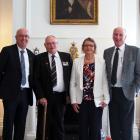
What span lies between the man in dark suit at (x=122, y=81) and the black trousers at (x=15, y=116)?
3.22 feet

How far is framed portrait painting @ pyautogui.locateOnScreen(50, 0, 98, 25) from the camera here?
17.2 feet

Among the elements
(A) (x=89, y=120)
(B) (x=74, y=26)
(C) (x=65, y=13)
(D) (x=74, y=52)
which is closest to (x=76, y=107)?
(A) (x=89, y=120)

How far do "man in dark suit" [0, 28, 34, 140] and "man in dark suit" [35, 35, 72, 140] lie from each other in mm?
138

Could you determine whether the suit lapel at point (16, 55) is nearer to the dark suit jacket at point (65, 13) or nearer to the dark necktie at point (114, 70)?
the dark necktie at point (114, 70)

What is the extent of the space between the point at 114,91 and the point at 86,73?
43cm

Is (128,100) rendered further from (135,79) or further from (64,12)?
(64,12)

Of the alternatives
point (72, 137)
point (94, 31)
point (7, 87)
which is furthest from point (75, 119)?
point (7, 87)

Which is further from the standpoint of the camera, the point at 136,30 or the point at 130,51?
the point at 136,30

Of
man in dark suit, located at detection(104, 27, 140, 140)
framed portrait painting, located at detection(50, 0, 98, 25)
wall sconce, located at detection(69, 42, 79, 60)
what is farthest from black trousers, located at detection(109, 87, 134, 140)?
framed portrait painting, located at detection(50, 0, 98, 25)

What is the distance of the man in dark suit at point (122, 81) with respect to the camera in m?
3.72

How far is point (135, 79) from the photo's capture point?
377 centimetres

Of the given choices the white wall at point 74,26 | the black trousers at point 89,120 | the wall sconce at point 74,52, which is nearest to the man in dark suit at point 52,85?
the black trousers at point 89,120

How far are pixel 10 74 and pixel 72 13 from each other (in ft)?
6.27

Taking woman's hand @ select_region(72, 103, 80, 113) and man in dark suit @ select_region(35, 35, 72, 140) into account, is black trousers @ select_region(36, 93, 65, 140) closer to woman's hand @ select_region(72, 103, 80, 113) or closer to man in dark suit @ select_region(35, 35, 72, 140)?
man in dark suit @ select_region(35, 35, 72, 140)
